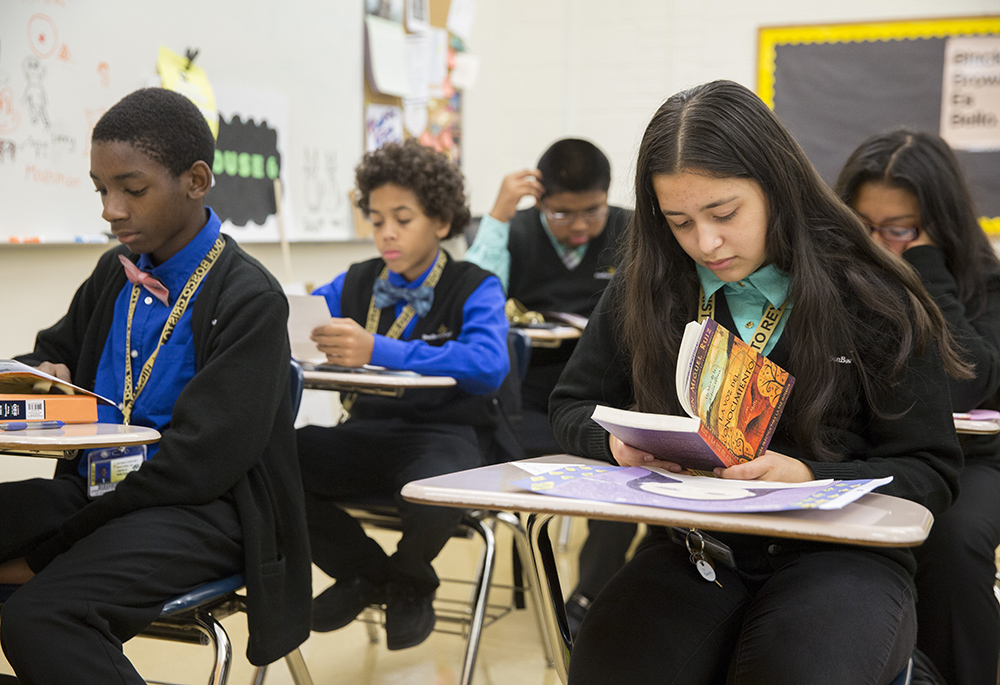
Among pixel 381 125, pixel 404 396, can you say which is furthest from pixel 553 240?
pixel 381 125

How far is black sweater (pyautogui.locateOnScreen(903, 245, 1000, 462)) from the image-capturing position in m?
1.87

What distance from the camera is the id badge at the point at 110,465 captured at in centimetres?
154

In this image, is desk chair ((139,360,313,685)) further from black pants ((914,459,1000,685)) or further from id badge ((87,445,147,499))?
black pants ((914,459,1000,685))

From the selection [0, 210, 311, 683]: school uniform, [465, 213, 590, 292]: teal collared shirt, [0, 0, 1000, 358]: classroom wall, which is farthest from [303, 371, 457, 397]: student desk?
[0, 0, 1000, 358]: classroom wall

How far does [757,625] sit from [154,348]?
1.05 meters

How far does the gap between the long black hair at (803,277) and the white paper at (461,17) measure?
11.7ft

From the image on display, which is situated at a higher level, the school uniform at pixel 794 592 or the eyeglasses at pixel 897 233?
the eyeglasses at pixel 897 233

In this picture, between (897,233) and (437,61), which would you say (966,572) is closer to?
(897,233)

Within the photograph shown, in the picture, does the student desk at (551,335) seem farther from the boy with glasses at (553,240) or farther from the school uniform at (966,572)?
the school uniform at (966,572)

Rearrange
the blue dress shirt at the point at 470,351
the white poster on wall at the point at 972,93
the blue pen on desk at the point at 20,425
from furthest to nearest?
the white poster on wall at the point at 972,93
the blue dress shirt at the point at 470,351
the blue pen on desk at the point at 20,425

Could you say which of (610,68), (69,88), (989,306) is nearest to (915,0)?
(610,68)

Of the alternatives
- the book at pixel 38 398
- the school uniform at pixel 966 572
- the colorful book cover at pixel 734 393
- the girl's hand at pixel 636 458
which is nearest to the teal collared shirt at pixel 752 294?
the colorful book cover at pixel 734 393

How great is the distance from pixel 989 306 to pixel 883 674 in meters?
1.18

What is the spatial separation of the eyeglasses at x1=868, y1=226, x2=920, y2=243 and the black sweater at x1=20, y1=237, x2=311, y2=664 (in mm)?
1313
